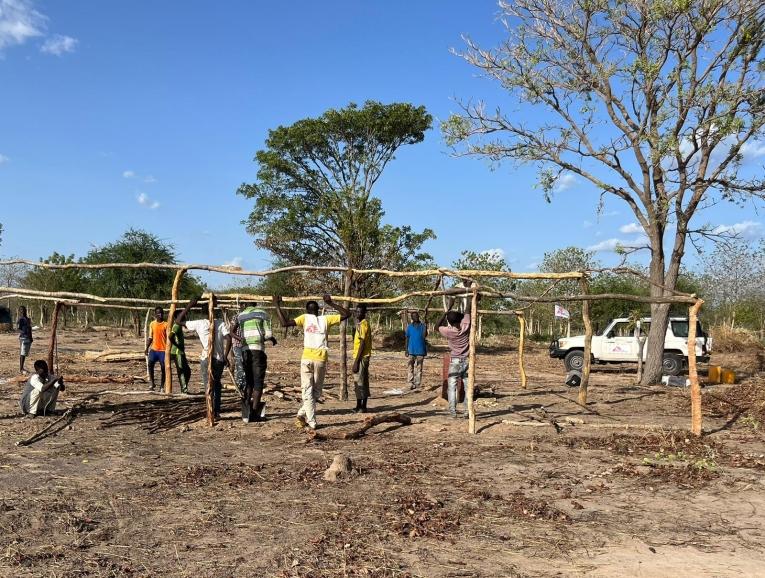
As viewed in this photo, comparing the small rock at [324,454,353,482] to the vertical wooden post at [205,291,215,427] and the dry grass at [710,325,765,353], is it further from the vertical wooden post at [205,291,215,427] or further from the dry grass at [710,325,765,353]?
the dry grass at [710,325,765,353]

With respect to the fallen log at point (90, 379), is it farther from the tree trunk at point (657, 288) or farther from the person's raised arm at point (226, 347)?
the tree trunk at point (657, 288)

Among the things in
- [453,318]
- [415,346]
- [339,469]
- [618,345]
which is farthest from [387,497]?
[618,345]

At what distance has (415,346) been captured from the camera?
14508 millimetres

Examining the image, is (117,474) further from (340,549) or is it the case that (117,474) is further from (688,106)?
(688,106)

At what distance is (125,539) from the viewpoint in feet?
15.8

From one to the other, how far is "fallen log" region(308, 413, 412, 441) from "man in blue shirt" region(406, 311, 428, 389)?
4.42 meters

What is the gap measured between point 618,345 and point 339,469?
15458 millimetres

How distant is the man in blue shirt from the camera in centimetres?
1438

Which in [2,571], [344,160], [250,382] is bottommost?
[2,571]

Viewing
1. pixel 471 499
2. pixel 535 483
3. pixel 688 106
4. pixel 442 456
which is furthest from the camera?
pixel 688 106

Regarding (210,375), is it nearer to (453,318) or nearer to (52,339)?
(453,318)

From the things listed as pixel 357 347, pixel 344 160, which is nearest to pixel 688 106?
pixel 357 347

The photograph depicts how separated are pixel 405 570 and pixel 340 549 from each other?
0.58 metres

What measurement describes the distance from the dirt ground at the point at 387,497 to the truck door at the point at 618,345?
363 inches
